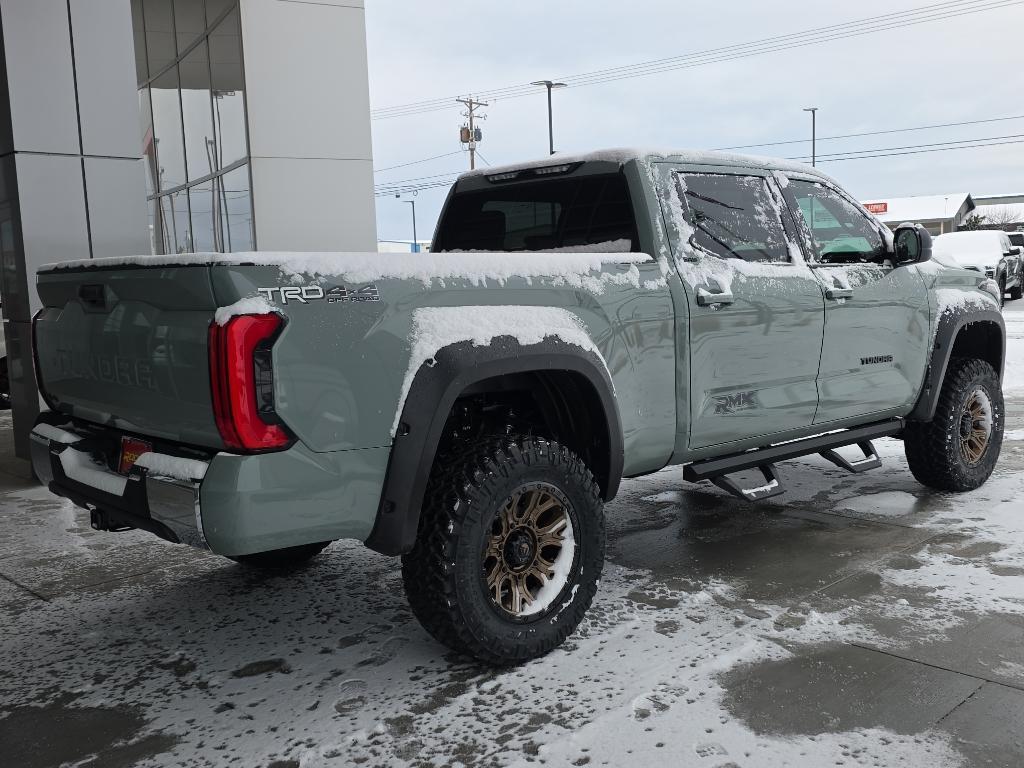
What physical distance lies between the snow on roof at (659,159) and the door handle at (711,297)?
64cm

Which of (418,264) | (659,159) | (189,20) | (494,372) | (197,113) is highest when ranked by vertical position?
(189,20)

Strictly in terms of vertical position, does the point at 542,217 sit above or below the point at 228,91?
below

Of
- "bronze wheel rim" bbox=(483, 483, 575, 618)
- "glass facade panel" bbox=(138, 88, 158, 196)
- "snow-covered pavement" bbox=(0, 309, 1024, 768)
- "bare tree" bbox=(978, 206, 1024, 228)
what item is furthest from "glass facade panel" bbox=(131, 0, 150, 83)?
"bare tree" bbox=(978, 206, 1024, 228)

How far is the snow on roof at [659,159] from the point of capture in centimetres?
412

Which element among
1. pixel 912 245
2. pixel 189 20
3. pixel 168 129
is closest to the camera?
pixel 912 245

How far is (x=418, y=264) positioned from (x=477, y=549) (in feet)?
3.21

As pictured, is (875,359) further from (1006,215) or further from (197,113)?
(1006,215)

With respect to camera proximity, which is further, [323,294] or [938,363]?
[938,363]

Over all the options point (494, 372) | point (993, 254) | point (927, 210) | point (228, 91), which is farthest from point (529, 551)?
point (927, 210)

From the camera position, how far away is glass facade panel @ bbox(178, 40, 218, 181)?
1448cm

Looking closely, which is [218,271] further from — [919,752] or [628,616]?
[919,752]

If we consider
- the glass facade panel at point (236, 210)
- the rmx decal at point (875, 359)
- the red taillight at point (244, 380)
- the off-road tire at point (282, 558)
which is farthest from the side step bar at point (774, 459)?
the glass facade panel at point (236, 210)

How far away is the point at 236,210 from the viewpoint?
44.2ft

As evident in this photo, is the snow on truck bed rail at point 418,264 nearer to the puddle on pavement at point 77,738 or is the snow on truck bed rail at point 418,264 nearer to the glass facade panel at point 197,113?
the puddle on pavement at point 77,738
